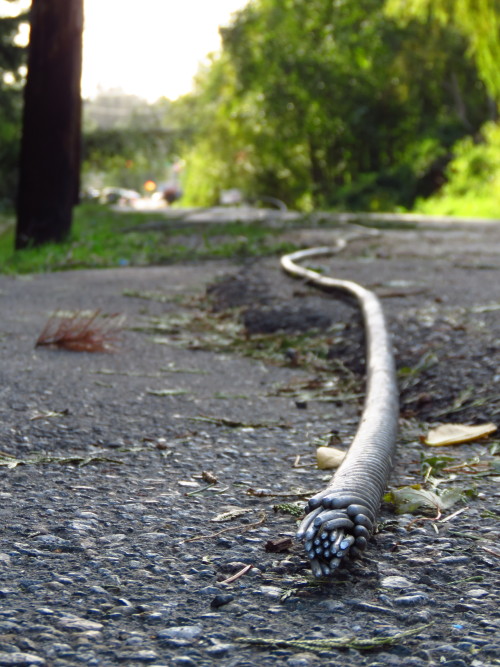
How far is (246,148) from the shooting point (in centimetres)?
2548

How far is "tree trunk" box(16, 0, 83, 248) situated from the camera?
7.50 meters

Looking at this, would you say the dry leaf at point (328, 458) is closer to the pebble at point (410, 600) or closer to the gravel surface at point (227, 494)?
the gravel surface at point (227, 494)

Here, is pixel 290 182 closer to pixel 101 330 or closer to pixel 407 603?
pixel 101 330

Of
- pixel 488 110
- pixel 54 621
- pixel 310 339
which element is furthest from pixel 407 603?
pixel 488 110

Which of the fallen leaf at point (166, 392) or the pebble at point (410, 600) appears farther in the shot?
the fallen leaf at point (166, 392)

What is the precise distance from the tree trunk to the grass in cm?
31

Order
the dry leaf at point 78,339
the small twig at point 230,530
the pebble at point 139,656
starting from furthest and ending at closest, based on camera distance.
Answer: the dry leaf at point 78,339 < the small twig at point 230,530 < the pebble at point 139,656

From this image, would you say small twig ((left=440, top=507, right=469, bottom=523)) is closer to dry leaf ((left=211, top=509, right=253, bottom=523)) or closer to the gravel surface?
the gravel surface

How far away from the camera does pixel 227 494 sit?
6.06ft

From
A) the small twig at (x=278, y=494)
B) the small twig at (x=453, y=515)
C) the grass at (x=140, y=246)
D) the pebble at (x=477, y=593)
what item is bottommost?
the grass at (x=140, y=246)

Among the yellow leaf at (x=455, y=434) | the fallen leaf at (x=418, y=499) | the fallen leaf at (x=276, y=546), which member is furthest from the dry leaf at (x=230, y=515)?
the yellow leaf at (x=455, y=434)

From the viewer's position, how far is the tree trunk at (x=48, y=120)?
24.6ft

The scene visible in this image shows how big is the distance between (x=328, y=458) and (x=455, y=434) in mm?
474

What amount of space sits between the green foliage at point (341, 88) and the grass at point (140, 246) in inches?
458
